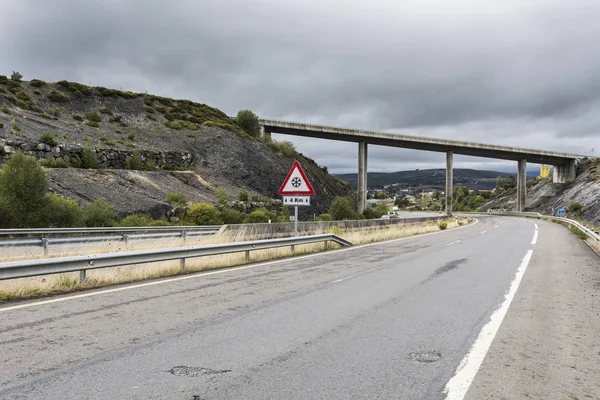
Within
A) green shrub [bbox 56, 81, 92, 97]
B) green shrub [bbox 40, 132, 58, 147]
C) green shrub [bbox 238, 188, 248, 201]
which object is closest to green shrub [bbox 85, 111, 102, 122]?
green shrub [bbox 56, 81, 92, 97]

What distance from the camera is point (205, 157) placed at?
54781 millimetres

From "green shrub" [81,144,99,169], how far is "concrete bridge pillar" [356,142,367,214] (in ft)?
143

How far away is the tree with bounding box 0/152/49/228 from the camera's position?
26.0 m

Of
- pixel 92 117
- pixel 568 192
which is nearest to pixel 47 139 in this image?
pixel 92 117

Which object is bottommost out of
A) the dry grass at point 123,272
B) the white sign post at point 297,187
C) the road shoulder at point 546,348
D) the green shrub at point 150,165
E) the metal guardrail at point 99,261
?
the road shoulder at point 546,348

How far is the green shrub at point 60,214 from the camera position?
1064 inches

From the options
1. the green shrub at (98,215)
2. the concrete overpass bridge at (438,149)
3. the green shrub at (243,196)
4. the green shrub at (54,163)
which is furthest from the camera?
the concrete overpass bridge at (438,149)

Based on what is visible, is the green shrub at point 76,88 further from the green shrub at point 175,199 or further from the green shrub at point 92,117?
the green shrub at point 175,199

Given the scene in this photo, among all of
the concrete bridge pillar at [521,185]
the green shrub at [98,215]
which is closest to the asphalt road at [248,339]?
the green shrub at [98,215]

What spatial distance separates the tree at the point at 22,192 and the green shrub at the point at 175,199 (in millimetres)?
12567

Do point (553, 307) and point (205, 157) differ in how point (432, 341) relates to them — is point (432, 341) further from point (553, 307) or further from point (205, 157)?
point (205, 157)

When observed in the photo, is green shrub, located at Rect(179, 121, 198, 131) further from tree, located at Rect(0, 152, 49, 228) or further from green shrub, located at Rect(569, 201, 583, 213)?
green shrub, located at Rect(569, 201, 583, 213)

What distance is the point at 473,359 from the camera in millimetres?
4918

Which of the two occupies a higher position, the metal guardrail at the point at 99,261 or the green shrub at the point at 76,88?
the green shrub at the point at 76,88
